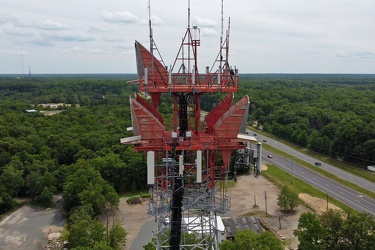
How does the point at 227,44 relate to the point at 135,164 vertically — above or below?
above

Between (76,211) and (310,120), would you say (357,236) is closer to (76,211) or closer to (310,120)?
(76,211)

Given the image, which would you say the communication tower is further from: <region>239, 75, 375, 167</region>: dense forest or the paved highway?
<region>239, 75, 375, 167</region>: dense forest

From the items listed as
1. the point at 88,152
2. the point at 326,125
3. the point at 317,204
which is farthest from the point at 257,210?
the point at 326,125

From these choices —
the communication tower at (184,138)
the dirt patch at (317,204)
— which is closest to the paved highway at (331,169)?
the dirt patch at (317,204)

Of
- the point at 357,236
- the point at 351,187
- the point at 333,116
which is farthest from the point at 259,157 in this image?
the point at 333,116

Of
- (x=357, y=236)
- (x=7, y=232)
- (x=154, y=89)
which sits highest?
(x=154, y=89)
